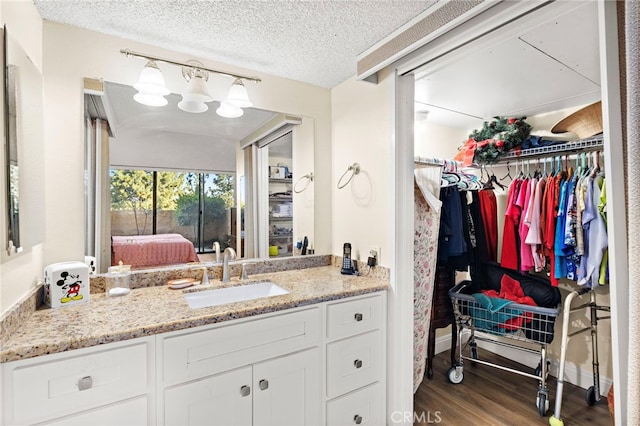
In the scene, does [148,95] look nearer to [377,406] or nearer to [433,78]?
[433,78]

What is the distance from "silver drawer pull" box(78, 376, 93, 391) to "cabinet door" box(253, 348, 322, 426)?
586 mm

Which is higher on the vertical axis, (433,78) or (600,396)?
(433,78)

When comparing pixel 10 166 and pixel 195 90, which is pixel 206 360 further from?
pixel 195 90

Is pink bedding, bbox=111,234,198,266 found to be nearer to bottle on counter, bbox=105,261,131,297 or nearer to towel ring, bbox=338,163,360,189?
bottle on counter, bbox=105,261,131,297

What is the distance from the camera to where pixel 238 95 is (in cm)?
186

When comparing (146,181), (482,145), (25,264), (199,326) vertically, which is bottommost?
(199,326)

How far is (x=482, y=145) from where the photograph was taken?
2.52m

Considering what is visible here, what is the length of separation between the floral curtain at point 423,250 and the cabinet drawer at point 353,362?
48cm

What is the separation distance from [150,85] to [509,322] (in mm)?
2700

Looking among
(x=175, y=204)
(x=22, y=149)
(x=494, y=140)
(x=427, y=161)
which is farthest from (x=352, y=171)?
(x=22, y=149)

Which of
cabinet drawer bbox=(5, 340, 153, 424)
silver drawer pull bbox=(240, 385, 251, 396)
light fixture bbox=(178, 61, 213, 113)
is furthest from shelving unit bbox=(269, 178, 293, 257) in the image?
cabinet drawer bbox=(5, 340, 153, 424)

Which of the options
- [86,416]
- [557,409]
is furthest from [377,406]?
[86,416]

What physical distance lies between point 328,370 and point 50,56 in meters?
2.03

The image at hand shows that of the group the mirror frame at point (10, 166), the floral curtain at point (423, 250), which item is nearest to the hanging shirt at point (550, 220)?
the floral curtain at point (423, 250)
